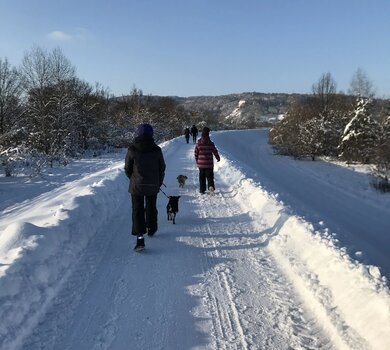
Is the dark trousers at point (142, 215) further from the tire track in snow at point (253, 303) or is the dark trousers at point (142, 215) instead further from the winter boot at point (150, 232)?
the tire track in snow at point (253, 303)

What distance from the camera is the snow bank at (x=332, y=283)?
4109 mm

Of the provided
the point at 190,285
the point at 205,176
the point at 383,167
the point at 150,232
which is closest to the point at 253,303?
the point at 190,285

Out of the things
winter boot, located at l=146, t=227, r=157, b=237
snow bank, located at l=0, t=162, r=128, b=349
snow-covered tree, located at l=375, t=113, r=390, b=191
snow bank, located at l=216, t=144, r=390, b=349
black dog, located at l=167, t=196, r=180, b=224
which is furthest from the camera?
snow-covered tree, located at l=375, t=113, r=390, b=191

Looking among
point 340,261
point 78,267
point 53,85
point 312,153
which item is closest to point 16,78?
point 53,85

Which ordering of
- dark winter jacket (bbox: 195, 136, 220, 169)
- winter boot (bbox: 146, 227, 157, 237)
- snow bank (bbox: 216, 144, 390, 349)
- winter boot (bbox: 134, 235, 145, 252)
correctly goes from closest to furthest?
snow bank (bbox: 216, 144, 390, 349)
winter boot (bbox: 134, 235, 145, 252)
winter boot (bbox: 146, 227, 157, 237)
dark winter jacket (bbox: 195, 136, 220, 169)

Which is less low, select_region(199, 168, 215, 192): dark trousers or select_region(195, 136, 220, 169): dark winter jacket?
select_region(195, 136, 220, 169): dark winter jacket

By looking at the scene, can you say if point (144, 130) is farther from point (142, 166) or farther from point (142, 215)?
point (142, 215)

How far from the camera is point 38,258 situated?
558 cm

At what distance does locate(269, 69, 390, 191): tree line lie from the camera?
90.1 ft

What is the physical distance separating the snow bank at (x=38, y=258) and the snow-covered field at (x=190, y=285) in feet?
0.06

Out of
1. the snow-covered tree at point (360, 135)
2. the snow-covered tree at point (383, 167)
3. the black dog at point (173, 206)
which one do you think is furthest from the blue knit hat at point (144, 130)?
the snow-covered tree at point (360, 135)

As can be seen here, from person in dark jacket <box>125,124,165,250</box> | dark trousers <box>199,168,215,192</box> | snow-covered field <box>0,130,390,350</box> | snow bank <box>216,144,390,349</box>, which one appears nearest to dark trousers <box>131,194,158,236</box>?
person in dark jacket <box>125,124,165,250</box>

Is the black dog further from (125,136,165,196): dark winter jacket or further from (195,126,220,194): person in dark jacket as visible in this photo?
(195,126,220,194): person in dark jacket

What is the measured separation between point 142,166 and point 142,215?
840mm
